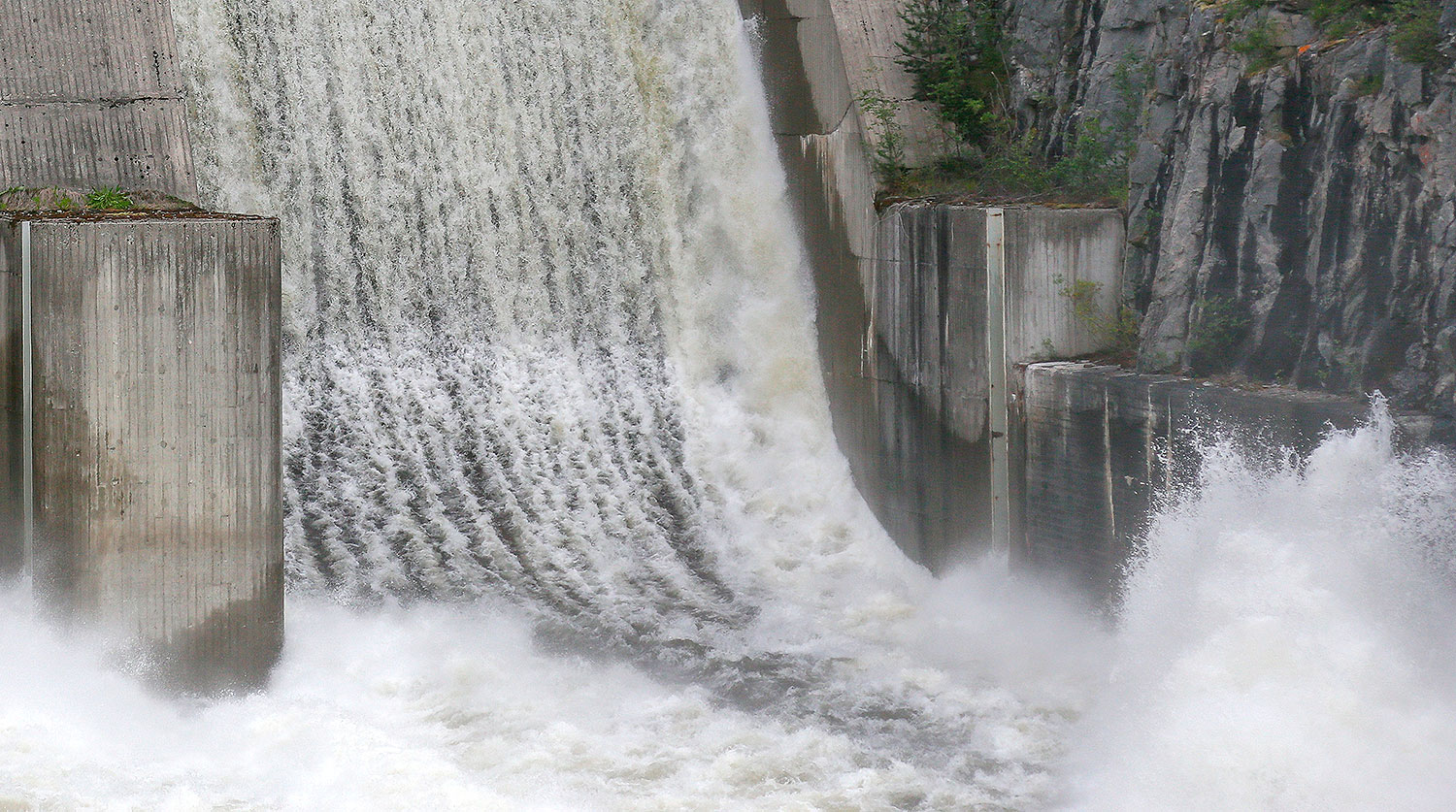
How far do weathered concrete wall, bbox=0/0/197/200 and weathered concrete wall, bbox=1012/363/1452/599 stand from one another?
513 cm

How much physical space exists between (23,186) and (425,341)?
Answer: 2671mm

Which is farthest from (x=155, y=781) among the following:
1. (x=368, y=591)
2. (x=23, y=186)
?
(x=23, y=186)

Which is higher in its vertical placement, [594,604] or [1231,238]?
[1231,238]

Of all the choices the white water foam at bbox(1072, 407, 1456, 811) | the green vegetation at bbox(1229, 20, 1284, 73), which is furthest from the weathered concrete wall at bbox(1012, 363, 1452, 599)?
the green vegetation at bbox(1229, 20, 1284, 73)

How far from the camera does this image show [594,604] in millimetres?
8492

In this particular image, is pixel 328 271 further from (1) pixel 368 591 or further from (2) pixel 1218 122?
(2) pixel 1218 122

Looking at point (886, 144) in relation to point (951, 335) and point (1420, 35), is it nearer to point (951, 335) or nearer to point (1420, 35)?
point (951, 335)

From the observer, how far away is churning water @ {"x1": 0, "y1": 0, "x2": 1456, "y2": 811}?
627cm

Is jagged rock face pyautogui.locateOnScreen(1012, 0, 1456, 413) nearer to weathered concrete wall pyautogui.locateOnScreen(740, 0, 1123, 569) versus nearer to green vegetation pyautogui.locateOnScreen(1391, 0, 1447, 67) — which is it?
green vegetation pyautogui.locateOnScreen(1391, 0, 1447, 67)

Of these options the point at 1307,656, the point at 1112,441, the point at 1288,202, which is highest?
the point at 1288,202

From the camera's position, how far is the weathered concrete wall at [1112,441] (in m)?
6.67

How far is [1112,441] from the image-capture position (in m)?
7.72

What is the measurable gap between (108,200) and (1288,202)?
20.3 ft

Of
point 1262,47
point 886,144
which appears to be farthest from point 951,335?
point 1262,47
